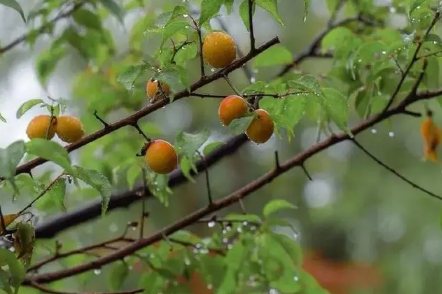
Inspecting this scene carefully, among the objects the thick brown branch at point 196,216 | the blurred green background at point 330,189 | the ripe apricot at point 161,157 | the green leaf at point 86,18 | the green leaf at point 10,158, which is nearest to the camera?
the green leaf at point 10,158

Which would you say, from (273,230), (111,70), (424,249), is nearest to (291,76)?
(273,230)

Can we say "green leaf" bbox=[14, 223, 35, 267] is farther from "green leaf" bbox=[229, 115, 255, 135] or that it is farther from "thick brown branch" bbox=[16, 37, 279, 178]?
"green leaf" bbox=[229, 115, 255, 135]

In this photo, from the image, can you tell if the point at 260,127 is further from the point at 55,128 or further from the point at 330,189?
the point at 330,189

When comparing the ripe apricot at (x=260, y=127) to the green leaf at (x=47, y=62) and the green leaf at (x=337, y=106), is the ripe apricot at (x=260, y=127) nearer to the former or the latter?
the green leaf at (x=337, y=106)

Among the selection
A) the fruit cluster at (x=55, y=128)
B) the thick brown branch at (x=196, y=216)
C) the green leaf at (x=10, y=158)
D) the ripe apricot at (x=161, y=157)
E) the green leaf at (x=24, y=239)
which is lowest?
the thick brown branch at (x=196, y=216)

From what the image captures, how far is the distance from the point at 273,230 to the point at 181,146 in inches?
12.1

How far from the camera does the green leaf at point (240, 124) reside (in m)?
0.44

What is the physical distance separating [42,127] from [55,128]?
0.01 meters

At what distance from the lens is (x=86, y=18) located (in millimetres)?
814

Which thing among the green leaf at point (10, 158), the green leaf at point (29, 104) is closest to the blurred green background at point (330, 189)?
the green leaf at point (29, 104)

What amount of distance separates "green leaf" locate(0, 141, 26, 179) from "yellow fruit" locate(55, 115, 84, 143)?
0.11 m

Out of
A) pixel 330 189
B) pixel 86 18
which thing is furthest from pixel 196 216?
pixel 330 189

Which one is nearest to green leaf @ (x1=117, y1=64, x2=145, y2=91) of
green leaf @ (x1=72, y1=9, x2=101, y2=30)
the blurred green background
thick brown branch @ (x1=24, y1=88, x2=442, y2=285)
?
thick brown branch @ (x1=24, y1=88, x2=442, y2=285)

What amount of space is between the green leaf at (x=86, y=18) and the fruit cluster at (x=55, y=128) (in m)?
0.36
